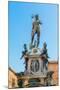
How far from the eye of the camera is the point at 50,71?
158 centimetres

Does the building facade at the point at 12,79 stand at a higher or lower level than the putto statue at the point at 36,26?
lower

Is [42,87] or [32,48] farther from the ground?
[32,48]

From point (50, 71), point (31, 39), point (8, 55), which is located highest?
point (31, 39)

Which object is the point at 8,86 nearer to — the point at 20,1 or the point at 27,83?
the point at 27,83

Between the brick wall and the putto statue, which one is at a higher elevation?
the putto statue

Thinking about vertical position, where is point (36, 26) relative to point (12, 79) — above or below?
above

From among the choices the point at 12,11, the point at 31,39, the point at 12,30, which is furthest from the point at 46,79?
the point at 12,11

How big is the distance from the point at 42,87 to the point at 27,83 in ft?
0.37

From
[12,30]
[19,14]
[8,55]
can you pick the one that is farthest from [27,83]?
[19,14]

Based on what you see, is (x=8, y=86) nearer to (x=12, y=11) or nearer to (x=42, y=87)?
(x=42, y=87)

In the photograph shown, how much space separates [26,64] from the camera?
1.54m

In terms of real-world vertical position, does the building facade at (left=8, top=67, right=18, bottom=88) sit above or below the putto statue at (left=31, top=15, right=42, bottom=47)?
below

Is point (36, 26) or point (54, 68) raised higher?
point (36, 26)

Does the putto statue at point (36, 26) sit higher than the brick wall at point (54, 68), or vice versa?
the putto statue at point (36, 26)
